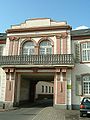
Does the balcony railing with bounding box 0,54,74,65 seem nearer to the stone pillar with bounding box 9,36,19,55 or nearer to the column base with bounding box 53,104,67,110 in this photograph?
the stone pillar with bounding box 9,36,19,55

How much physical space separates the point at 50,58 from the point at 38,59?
1.29m

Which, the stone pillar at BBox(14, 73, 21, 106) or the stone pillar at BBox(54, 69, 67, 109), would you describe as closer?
the stone pillar at BBox(54, 69, 67, 109)

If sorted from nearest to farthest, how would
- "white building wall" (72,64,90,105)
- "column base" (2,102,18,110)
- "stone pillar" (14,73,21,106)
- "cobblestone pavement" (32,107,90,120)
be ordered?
"cobblestone pavement" (32,107,90,120) → "white building wall" (72,64,90,105) → "column base" (2,102,18,110) → "stone pillar" (14,73,21,106)

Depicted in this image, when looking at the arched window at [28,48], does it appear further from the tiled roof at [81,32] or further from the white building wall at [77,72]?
the white building wall at [77,72]

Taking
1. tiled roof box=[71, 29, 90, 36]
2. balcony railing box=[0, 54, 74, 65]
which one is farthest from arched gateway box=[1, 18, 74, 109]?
tiled roof box=[71, 29, 90, 36]

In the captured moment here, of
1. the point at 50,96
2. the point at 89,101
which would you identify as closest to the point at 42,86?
the point at 50,96

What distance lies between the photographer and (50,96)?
51.2m

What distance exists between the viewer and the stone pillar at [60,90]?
1897cm

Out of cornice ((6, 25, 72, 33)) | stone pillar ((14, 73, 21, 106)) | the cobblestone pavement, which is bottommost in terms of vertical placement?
the cobblestone pavement

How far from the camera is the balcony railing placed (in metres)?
19.3

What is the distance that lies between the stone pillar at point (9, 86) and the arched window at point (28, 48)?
9.24 feet

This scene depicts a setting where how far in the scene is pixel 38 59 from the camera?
786 inches

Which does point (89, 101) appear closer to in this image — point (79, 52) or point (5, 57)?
point (79, 52)

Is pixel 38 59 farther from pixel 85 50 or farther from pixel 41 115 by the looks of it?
pixel 41 115
